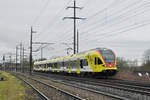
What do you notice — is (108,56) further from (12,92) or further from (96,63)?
(12,92)

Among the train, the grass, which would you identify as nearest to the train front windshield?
the train

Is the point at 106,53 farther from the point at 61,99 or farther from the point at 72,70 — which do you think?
the point at 61,99

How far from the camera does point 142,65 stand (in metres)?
25.0

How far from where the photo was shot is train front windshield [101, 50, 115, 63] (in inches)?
899

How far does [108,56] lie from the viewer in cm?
2323

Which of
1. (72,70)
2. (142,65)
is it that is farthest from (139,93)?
(72,70)

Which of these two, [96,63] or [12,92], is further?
[96,63]

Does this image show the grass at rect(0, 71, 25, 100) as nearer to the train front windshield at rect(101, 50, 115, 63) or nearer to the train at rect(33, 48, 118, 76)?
the train at rect(33, 48, 118, 76)

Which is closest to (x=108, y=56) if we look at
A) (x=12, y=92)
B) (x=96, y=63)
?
(x=96, y=63)

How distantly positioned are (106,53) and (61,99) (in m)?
13.0

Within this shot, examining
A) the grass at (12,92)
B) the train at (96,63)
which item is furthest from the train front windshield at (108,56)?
the grass at (12,92)

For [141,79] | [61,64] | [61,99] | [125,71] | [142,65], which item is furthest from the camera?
[61,64]

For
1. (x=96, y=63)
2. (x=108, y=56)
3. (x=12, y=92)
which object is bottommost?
(x=12, y=92)

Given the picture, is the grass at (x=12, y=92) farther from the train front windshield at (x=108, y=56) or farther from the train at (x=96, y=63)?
the train front windshield at (x=108, y=56)
